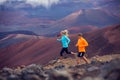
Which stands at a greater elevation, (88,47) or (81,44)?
(81,44)

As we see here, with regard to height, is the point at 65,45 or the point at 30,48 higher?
the point at 65,45

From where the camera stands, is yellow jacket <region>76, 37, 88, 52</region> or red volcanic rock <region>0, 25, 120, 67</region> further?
red volcanic rock <region>0, 25, 120, 67</region>

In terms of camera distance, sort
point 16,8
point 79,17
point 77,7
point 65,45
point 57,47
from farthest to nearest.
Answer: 1. point 16,8
2. point 77,7
3. point 79,17
4. point 57,47
5. point 65,45

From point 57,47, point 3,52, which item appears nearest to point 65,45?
point 57,47

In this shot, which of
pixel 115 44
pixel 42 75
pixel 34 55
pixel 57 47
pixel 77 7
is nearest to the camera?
pixel 42 75

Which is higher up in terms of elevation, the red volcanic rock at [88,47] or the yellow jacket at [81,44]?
the yellow jacket at [81,44]

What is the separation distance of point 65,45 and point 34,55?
20.9 meters

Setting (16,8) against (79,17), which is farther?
(16,8)

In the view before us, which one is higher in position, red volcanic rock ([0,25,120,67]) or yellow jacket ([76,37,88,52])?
yellow jacket ([76,37,88,52])

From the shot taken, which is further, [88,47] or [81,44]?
[88,47]

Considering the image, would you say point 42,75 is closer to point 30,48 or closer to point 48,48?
point 48,48

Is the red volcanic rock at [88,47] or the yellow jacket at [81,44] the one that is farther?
the red volcanic rock at [88,47]

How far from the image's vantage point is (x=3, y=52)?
4209 cm

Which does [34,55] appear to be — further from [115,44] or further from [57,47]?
[115,44]
